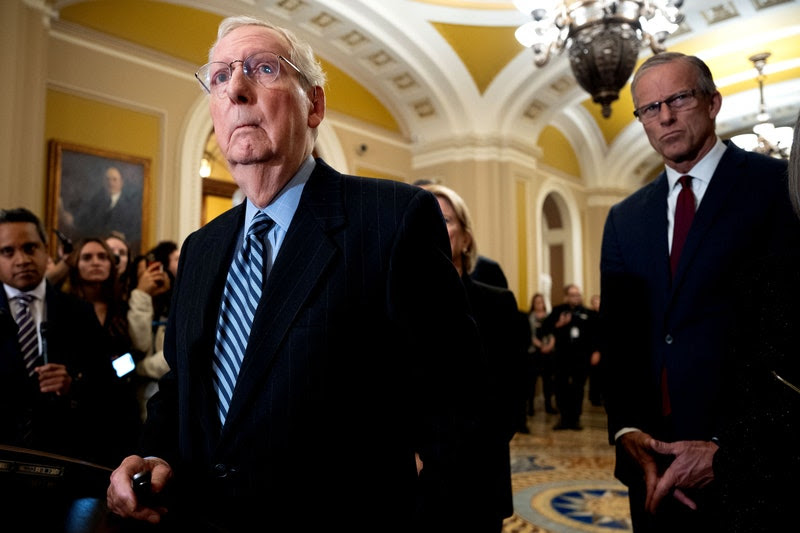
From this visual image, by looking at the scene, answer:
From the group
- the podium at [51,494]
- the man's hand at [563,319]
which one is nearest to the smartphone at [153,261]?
the podium at [51,494]

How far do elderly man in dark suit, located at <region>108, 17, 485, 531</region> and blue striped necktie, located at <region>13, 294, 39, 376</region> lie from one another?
1371 mm

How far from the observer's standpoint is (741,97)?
10820 millimetres

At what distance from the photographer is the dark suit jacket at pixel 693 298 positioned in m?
1.58

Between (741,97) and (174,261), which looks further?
(741,97)

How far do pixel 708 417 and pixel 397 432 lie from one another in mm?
896

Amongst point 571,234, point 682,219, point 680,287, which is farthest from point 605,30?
point 571,234

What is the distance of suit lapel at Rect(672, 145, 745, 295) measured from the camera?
1.64 m

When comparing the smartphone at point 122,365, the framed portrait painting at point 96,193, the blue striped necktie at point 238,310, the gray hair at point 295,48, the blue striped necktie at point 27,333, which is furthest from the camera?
the framed portrait painting at point 96,193

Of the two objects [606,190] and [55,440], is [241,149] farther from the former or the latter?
[606,190]

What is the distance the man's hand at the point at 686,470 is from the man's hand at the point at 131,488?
1.13 meters

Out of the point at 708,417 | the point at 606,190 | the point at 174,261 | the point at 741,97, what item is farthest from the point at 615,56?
the point at 606,190

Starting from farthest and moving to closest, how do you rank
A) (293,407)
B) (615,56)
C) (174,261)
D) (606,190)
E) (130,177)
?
1. (606,190)
2. (130,177)
3. (615,56)
4. (174,261)
5. (293,407)

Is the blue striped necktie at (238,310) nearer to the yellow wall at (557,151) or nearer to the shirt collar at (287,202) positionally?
the shirt collar at (287,202)

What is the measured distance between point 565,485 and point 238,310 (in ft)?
13.0
